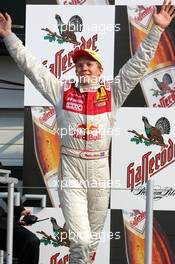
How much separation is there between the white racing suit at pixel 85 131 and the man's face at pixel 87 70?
0.15ft

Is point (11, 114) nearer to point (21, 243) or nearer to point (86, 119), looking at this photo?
point (21, 243)

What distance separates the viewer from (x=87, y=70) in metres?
4.67

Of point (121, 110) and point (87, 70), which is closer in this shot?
point (87, 70)

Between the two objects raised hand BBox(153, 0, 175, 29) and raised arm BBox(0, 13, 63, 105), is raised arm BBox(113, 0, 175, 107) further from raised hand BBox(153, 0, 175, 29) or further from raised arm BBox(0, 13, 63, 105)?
raised arm BBox(0, 13, 63, 105)

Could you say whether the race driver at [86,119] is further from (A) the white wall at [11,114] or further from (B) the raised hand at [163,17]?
(A) the white wall at [11,114]

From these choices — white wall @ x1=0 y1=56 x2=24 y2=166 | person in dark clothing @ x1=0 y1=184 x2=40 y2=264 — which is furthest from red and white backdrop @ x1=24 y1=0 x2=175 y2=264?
white wall @ x1=0 y1=56 x2=24 y2=166

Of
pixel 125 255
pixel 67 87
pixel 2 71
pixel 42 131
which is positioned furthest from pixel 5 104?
pixel 67 87

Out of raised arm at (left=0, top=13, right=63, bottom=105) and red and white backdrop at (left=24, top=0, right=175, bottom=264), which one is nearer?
raised arm at (left=0, top=13, right=63, bottom=105)

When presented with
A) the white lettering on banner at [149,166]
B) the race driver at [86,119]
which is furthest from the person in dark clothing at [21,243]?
the white lettering on banner at [149,166]

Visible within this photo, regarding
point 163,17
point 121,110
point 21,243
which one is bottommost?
point 21,243

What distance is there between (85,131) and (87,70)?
0.36 meters

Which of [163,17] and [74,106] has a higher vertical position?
[163,17]

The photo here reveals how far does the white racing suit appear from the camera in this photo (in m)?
4.52

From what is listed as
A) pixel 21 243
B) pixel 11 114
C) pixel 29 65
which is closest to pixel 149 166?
pixel 21 243
